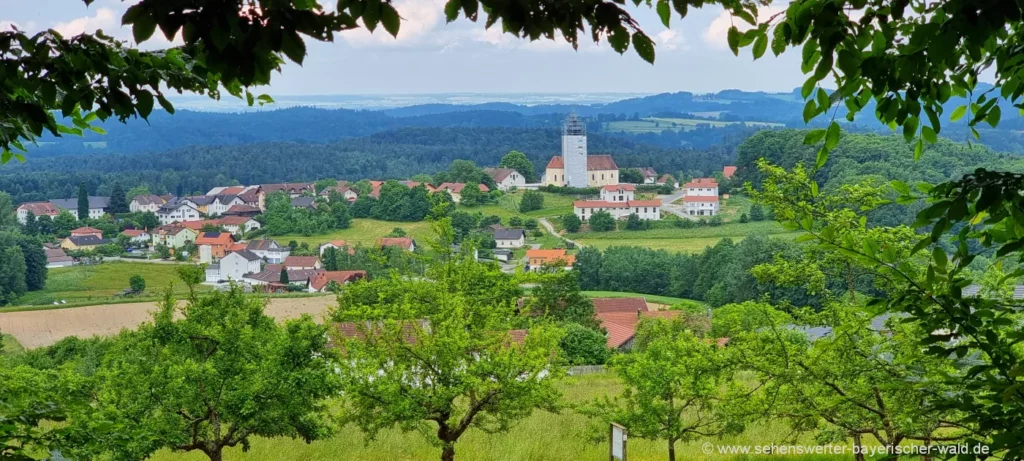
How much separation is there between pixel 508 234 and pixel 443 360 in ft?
221

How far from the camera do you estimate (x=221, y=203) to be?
398 feet

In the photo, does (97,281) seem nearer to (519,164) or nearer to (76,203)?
(76,203)

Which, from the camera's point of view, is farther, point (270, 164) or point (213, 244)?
point (270, 164)

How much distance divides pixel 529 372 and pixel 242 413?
3414 mm

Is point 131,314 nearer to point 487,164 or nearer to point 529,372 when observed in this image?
point 529,372

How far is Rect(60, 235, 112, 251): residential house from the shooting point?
88.6m

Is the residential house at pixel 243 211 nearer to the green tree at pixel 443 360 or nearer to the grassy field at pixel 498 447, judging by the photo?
the grassy field at pixel 498 447

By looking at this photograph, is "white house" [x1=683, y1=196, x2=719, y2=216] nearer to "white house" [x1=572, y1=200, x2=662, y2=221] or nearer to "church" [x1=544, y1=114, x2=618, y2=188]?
"white house" [x1=572, y1=200, x2=662, y2=221]

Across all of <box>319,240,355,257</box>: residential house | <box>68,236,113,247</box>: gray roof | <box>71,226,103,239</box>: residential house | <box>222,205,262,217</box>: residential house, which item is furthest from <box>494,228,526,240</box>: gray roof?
<box>222,205,262,217</box>: residential house

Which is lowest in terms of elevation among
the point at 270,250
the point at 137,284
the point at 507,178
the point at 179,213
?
the point at 270,250

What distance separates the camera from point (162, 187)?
143 metres

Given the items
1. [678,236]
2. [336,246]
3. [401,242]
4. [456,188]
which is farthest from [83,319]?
[456,188]

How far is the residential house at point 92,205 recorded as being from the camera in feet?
374

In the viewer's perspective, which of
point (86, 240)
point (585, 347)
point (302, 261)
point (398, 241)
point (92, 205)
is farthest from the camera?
point (92, 205)
